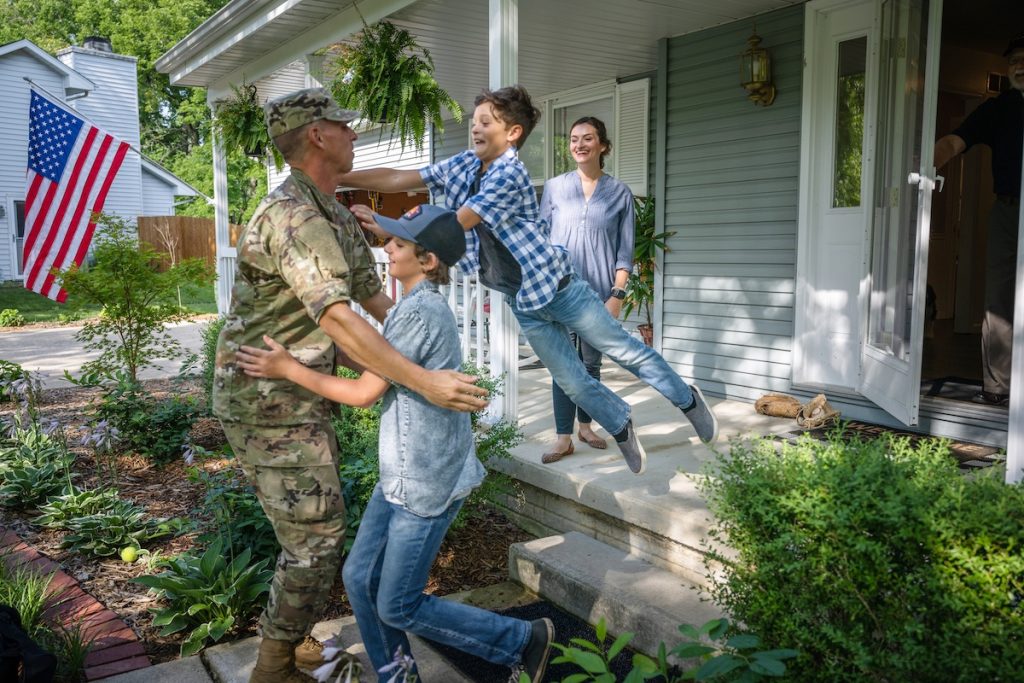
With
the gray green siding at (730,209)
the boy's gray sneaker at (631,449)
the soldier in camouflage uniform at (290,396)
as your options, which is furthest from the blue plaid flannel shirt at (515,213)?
the gray green siding at (730,209)

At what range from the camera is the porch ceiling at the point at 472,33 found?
5.99m

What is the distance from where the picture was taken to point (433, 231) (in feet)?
7.75

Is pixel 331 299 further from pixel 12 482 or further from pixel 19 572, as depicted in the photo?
pixel 12 482

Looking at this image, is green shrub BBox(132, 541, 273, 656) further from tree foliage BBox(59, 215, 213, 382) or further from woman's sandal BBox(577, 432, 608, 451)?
tree foliage BBox(59, 215, 213, 382)

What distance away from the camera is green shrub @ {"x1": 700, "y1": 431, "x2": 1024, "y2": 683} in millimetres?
1815

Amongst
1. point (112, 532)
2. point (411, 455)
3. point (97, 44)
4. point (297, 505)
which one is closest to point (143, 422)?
point (112, 532)

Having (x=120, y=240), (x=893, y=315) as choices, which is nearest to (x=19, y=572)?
(x=120, y=240)

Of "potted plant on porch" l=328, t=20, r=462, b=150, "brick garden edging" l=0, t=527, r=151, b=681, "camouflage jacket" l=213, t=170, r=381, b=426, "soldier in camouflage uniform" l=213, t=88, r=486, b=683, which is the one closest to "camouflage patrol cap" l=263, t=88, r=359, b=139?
"soldier in camouflage uniform" l=213, t=88, r=486, b=683

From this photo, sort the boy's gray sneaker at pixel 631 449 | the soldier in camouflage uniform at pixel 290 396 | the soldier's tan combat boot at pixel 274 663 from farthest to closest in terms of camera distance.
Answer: the boy's gray sneaker at pixel 631 449 → the soldier's tan combat boot at pixel 274 663 → the soldier in camouflage uniform at pixel 290 396

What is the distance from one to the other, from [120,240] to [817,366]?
5.20 meters

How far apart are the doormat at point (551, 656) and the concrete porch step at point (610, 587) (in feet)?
0.15

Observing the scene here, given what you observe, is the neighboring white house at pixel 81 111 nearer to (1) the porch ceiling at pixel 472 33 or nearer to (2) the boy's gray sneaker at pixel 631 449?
(1) the porch ceiling at pixel 472 33

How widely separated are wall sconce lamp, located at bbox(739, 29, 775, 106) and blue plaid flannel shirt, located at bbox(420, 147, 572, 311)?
9.58ft

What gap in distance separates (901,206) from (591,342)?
2122mm
